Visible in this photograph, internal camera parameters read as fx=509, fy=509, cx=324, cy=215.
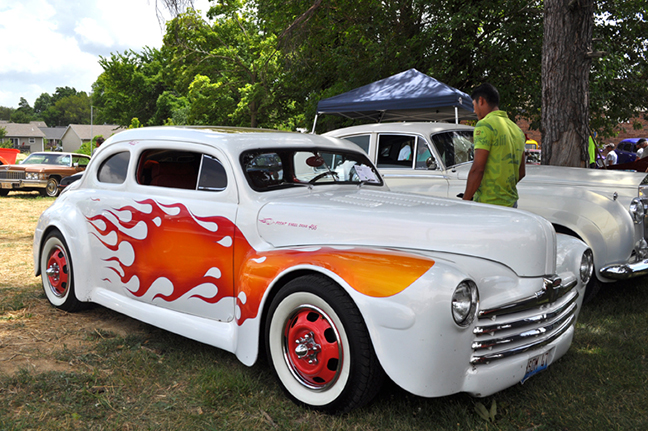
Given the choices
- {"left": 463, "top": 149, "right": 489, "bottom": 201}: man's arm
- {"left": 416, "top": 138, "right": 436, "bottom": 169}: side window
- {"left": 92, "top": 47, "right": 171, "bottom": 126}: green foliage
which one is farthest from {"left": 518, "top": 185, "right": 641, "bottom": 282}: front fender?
{"left": 92, "top": 47, "right": 171, "bottom": 126}: green foliage

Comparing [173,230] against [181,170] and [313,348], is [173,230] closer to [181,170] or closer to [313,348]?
[181,170]

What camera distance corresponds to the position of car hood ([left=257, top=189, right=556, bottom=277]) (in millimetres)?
2883

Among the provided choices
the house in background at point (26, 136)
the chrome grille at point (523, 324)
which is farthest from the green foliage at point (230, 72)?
the house in background at point (26, 136)

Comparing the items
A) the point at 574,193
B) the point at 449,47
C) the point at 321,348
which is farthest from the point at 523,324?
the point at 449,47

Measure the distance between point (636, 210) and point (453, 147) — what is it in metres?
2.22

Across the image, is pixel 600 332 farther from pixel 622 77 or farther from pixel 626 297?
pixel 622 77

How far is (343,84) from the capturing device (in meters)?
13.8

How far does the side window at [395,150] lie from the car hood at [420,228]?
10.5 ft

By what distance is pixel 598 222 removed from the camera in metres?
4.87

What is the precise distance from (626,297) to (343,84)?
991cm

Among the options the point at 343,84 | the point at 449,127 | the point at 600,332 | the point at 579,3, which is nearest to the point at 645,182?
the point at 600,332

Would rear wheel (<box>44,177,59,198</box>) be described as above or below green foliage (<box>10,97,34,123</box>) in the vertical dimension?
below

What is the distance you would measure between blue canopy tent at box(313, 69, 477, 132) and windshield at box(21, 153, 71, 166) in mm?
11833

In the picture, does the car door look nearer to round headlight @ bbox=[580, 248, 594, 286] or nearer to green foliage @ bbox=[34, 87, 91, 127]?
round headlight @ bbox=[580, 248, 594, 286]
